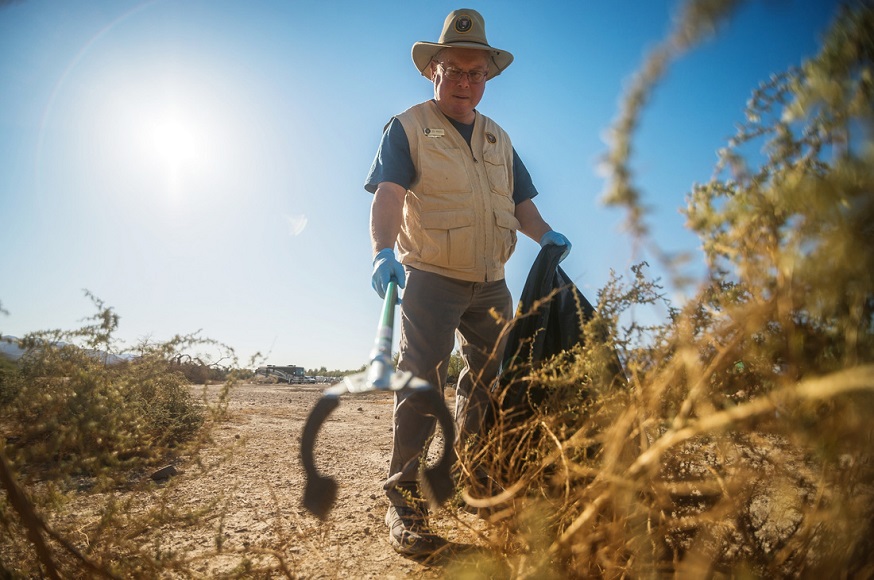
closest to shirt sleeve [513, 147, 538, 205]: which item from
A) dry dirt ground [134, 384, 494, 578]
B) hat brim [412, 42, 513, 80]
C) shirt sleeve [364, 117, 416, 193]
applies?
hat brim [412, 42, 513, 80]

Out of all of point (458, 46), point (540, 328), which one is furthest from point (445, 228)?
point (458, 46)

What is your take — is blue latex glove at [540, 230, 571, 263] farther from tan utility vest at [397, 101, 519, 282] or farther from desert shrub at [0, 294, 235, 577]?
desert shrub at [0, 294, 235, 577]

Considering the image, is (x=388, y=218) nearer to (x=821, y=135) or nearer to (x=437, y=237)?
(x=437, y=237)

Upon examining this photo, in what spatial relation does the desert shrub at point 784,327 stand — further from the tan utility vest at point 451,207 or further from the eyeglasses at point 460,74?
the eyeglasses at point 460,74

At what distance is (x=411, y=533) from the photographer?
6.18ft

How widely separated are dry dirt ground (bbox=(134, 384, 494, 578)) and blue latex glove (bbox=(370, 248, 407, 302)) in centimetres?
89

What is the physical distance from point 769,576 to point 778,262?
0.72 metres

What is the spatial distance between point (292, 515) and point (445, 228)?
1.61 metres

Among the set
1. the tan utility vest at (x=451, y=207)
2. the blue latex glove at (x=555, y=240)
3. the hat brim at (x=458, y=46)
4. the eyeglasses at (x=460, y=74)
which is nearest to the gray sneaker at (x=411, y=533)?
the tan utility vest at (x=451, y=207)

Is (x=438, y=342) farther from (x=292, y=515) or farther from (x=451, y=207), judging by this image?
(x=292, y=515)

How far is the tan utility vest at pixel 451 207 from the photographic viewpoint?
242 cm

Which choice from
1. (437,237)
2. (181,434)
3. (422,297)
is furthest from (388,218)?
(181,434)

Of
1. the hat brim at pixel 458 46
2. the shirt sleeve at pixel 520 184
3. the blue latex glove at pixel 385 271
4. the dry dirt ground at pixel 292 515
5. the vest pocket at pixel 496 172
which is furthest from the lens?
the shirt sleeve at pixel 520 184

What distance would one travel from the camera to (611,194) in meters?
0.80
